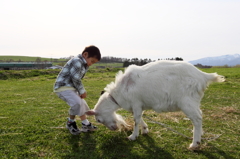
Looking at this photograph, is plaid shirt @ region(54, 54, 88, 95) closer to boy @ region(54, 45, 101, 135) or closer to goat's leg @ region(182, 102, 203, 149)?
boy @ region(54, 45, 101, 135)

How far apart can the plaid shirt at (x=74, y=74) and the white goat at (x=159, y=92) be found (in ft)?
2.50

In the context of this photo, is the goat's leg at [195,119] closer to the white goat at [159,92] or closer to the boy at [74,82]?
the white goat at [159,92]

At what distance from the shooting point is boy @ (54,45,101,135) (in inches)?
200

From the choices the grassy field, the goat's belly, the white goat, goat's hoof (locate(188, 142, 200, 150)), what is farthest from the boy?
goat's hoof (locate(188, 142, 200, 150))

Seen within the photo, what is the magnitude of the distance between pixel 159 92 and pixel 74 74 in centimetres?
211

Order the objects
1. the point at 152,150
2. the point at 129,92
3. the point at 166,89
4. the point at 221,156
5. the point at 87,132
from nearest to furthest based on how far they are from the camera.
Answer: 1. the point at 221,156
2. the point at 152,150
3. the point at 166,89
4. the point at 129,92
5. the point at 87,132

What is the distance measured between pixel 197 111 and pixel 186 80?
707 mm

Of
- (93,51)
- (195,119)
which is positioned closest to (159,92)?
(195,119)

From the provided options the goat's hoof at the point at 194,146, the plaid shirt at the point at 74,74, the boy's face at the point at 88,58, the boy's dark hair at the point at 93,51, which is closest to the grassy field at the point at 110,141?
the goat's hoof at the point at 194,146

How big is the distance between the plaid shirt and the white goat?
2.50ft

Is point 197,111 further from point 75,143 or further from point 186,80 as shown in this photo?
point 75,143

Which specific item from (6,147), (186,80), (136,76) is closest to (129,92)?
(136,76)

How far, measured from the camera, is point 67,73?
5234 millimetres

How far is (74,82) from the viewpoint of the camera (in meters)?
5.08
